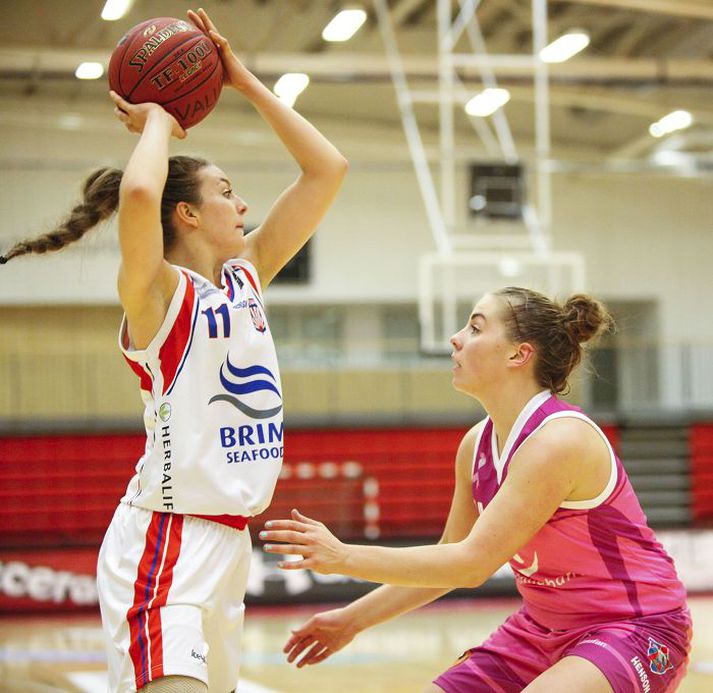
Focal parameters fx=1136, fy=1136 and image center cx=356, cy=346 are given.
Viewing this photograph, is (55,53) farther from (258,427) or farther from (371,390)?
(258,427)

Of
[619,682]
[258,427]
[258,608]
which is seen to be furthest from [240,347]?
[258,608]

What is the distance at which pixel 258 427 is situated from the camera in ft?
7.93

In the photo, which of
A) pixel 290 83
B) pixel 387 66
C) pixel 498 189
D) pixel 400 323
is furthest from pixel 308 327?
pixel 498 189

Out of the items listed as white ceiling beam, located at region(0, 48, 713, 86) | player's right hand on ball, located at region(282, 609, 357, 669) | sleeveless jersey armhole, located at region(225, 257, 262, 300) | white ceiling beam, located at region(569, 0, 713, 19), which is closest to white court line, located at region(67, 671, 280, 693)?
player's right hand on ball, located at region(282, 609, 357, 669)

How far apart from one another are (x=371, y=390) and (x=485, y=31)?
457 cm

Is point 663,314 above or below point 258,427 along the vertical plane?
above

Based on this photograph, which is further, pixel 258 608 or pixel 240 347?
pixel 258 608

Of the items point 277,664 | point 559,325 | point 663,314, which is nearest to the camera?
point 559,325

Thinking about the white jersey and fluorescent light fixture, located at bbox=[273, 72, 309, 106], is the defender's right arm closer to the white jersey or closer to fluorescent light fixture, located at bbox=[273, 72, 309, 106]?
the white jersey

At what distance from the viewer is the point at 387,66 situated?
12.6 metres

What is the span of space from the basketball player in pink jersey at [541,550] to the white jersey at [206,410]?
0.19 metres

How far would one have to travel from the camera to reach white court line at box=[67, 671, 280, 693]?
5.30 meters

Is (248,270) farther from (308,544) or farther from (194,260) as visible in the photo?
(308,544)

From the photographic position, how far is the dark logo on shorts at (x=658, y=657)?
8.39ft
